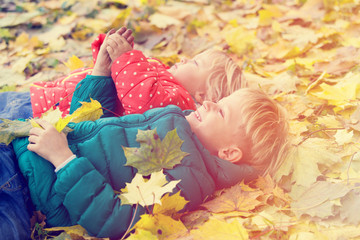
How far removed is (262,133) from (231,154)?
0.58 feet

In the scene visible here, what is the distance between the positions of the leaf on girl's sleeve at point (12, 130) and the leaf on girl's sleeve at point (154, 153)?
0.47 m

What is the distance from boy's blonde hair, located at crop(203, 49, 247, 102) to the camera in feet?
7.54

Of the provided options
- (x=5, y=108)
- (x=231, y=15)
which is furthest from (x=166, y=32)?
(x=5, y=108)

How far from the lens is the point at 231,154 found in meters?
1.74

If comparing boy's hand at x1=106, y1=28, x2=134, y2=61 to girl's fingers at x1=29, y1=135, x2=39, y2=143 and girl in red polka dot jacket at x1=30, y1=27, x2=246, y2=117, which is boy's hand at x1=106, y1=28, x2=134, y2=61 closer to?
girl in red polka dot jacket at x1=30, y1=27, x2=246, y2=117

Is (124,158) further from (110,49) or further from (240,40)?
(240,40)

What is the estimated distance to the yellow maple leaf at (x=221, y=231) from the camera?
4.36ft

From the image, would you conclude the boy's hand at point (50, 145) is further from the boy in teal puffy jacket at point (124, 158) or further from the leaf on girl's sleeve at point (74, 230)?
the leaf on girl's sleeve at point (74, 230)

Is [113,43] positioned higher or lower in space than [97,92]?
higher

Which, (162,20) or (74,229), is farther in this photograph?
(162,20)

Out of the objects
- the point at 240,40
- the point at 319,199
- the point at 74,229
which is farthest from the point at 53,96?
the point at 240,40

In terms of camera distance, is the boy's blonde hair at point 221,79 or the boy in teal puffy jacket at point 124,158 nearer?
the boy in teal puffy jacket at point 124,158

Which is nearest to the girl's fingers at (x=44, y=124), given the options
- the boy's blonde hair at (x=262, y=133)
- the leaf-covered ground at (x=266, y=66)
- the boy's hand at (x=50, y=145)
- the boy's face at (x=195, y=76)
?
the boy's hand at (x=50, y=145)

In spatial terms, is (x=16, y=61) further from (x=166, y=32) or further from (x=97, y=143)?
(x=97, y=143)
